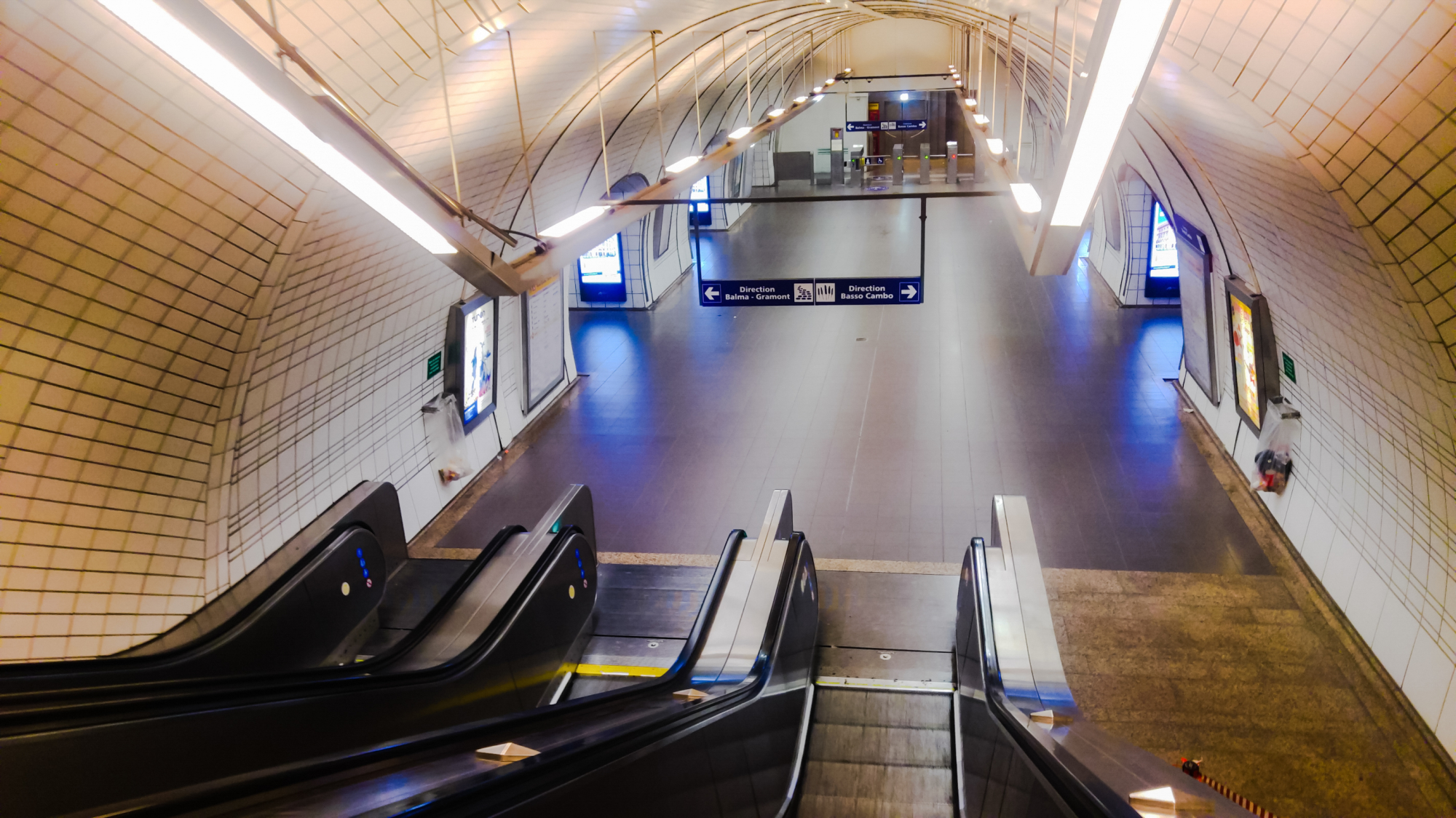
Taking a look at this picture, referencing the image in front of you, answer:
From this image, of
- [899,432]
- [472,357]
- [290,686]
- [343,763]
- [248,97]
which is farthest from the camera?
[899,432]

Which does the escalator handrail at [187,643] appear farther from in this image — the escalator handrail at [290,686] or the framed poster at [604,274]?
the framed poster at [604,274]

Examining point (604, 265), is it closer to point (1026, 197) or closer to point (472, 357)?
point (472, 357)

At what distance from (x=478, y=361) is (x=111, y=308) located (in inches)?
192

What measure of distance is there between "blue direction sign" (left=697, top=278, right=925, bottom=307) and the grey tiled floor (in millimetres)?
1675

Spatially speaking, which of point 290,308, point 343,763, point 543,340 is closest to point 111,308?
point 290,308

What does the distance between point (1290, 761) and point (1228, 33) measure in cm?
373

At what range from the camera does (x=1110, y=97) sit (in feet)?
8.83

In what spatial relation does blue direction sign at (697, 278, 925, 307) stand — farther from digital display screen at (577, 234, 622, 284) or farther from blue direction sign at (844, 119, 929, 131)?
blue direction sign at (844, 119, 929, 131)

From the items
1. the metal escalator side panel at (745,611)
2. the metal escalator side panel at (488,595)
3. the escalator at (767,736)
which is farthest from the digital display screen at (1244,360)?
the metal escalator side panel at (488,595)

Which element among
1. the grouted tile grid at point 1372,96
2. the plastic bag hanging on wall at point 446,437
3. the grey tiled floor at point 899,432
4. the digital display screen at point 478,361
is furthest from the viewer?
the digital display screen at point 478,361

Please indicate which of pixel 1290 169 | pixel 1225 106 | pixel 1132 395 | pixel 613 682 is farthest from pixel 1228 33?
pixel 1132 395

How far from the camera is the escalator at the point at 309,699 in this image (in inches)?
96.7

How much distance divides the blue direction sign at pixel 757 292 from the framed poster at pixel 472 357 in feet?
7.00

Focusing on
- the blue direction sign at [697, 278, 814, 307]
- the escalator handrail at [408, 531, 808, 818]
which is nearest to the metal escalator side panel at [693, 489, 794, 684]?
the escalator handrail at [408, 531, 808, 818]
